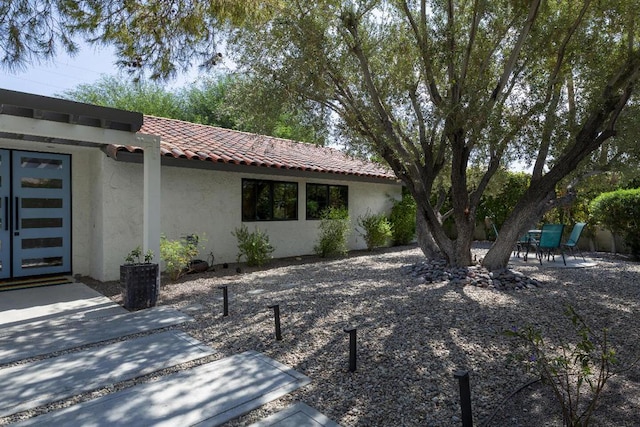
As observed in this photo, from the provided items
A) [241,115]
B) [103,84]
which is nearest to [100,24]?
[241,115]

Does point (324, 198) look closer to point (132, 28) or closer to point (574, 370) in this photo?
point (132, 28)

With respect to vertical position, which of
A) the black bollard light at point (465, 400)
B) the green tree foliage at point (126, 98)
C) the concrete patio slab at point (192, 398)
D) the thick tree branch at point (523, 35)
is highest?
the green tree foliage at point (126, 98)

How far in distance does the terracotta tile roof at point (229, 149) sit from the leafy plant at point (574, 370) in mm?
6622

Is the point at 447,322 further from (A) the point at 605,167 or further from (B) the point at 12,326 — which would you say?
(B) the point at 12,326

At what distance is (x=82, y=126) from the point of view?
6.20 metres

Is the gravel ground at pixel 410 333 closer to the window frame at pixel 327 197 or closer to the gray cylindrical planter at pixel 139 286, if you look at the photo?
the gray cylindrical planter at pixel 139 286

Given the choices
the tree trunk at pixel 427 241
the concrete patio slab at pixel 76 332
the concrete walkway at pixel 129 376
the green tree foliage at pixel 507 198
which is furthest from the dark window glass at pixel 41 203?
the green tree foliage at pixel 507 198

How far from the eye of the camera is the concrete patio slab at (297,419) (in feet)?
9.73

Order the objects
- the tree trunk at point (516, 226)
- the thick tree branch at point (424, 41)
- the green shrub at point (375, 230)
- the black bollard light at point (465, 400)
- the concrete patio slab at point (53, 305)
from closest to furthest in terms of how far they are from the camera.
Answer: the black bollard light at point (465, 400) < the concrete patio slab at point (53, 305) < the thick tree branch at point (424, 41) < the tree trunk at point (516, 226) < the green shrub at point (375, 230)

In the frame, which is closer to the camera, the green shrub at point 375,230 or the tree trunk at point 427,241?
the tree trunk at point 427,241

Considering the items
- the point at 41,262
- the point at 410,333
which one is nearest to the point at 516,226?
the point at 410,333

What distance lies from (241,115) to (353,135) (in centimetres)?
265

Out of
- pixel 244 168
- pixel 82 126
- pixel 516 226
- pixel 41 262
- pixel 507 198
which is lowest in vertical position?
pixel 41 262

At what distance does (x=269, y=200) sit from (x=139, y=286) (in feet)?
19.9
